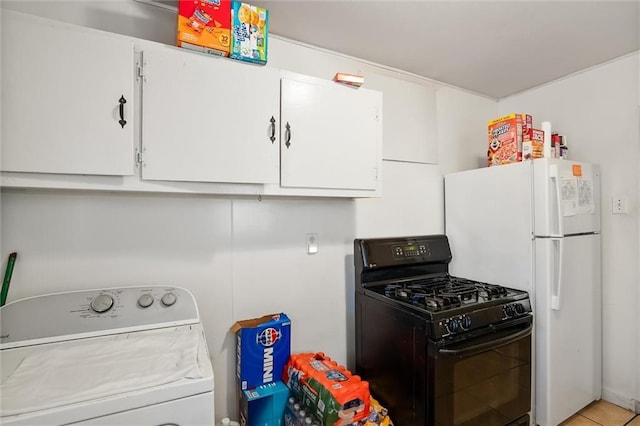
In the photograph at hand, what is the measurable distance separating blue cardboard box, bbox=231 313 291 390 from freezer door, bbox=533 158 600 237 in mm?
1636

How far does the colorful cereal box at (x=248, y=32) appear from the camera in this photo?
1354 millimetres

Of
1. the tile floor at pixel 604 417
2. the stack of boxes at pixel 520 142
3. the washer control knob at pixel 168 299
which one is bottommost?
the tile floor at pixel 604 417

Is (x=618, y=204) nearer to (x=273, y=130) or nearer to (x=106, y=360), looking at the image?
(x=273, y=130)

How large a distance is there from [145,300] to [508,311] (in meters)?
1.78

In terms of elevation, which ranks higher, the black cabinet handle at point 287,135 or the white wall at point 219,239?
the black cabinet handle at point 287,135

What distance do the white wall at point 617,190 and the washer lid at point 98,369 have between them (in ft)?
8.90

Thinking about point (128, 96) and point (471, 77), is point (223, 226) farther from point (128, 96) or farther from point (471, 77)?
→ point (471, 77)

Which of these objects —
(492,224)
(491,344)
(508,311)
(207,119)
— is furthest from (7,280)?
(492,224)

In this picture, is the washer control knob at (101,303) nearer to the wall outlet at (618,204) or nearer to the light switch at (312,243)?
the light switch at (312,243)

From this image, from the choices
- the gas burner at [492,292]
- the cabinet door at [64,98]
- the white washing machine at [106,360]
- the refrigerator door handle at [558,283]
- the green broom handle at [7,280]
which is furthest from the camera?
the refrigerator door handle at [558,283]

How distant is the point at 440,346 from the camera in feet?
4.58

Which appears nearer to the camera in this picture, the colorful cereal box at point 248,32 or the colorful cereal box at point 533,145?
the colorful cereal box at point 248,32

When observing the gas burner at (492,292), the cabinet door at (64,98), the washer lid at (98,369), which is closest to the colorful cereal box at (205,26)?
the cabinet door at (64,98)

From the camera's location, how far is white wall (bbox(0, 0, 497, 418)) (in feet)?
4.41
